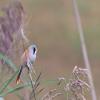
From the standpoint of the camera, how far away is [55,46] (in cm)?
723

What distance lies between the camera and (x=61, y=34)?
24.9 feet

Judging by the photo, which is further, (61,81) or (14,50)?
(14,50)

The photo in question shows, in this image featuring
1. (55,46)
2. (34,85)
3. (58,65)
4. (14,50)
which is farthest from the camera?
(55,46)

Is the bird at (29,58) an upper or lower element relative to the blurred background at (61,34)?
lower

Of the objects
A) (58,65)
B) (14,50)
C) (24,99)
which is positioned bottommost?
(24,99)

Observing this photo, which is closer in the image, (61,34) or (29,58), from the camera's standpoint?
(29,58)

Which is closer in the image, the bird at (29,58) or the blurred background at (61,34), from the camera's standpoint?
the bird at (29,58)

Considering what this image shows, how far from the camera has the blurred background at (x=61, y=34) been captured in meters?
6.47

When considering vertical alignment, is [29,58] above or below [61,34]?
below

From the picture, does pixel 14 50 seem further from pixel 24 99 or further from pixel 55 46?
pixel 55 46

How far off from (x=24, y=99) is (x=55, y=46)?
5389mm

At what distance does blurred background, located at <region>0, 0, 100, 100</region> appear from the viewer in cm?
647

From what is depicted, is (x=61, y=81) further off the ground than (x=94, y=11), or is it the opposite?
(x=94, y=11)

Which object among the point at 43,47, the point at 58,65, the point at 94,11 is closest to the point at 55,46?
the point at 43,47
